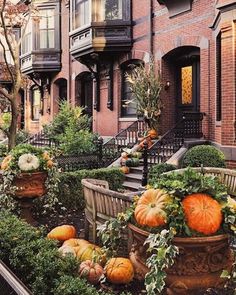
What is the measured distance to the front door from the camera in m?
15.0

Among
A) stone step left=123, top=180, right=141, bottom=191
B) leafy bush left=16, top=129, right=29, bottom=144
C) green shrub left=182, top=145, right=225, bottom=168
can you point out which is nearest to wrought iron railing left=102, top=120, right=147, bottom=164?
stone step left=123, top=180, right=141, bottom=191

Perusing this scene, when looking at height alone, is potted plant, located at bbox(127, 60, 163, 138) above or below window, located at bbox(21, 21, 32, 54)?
below

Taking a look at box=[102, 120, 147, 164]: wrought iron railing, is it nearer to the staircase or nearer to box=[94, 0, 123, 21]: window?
the staircase

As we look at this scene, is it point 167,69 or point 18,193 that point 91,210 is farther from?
point 167,69

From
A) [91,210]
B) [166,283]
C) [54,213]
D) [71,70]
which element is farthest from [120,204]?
[71,70]

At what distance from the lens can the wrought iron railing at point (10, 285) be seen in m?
2.52

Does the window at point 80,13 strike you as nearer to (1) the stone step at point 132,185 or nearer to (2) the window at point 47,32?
(2) the window at point 47,32

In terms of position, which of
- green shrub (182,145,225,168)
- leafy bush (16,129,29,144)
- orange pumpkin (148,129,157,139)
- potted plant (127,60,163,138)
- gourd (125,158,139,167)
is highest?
potted plant (127,60,163,138)

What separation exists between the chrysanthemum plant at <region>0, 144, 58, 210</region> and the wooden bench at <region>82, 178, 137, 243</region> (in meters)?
1.32

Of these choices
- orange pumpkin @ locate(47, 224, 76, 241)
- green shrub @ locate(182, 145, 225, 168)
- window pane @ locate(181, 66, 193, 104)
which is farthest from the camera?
window pane @ locate(181, 66, 193, 104)

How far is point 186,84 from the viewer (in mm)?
15625

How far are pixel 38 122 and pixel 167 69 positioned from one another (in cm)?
1323

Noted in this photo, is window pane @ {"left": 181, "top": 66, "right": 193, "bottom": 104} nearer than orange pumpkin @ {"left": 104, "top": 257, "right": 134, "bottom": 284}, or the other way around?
orange pumpkin @ {"left": 104, "top": 257, "right": 134, "bottom": 284}

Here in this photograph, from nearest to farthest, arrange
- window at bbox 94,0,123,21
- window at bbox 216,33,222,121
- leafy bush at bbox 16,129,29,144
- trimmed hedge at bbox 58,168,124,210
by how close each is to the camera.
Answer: trimmed hedge at bbox 58,168,124,210
window at bbox 216,33,222,121
window at bbox 94,0,123,21
leafy bush at bbox 16,129,29,144
